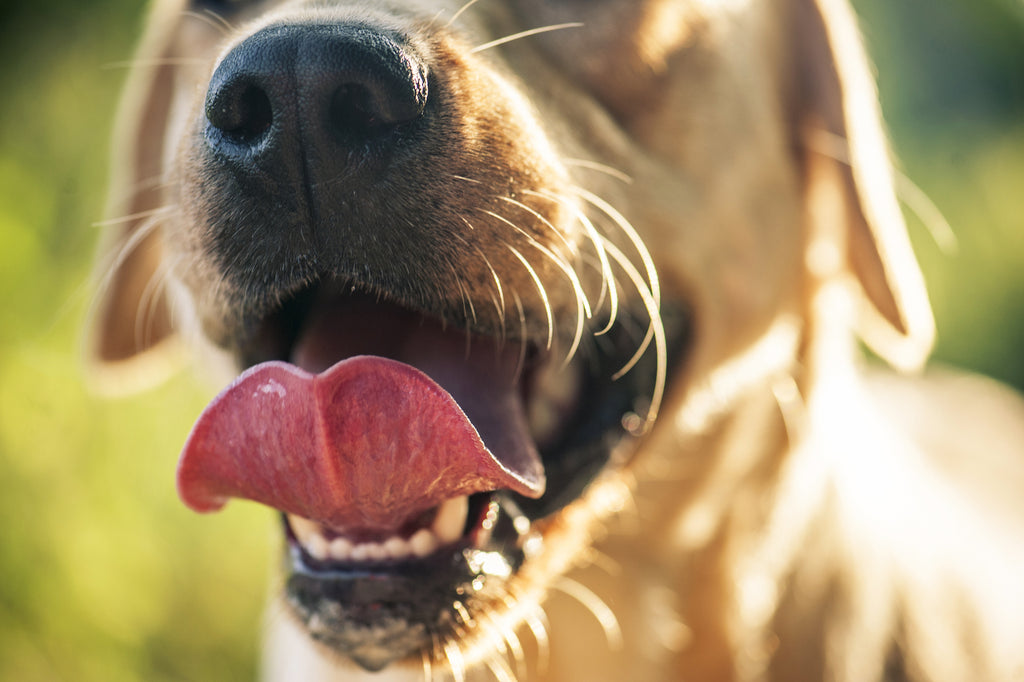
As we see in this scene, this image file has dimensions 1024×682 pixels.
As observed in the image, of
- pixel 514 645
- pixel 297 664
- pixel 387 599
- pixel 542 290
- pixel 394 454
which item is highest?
pixel 542 290

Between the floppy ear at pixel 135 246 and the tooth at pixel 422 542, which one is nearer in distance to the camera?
the tooth at pixel 422 542

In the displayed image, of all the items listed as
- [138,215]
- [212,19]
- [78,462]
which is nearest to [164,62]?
[212,19]

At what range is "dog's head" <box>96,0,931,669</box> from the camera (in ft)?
4.08

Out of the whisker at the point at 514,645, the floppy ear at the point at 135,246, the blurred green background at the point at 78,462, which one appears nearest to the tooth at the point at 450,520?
the whisker at the point at 514,645

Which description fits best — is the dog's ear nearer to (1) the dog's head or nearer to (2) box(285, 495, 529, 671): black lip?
(1) the dog's head

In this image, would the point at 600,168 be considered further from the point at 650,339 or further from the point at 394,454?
the point at 394,454

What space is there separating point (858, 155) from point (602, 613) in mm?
1186

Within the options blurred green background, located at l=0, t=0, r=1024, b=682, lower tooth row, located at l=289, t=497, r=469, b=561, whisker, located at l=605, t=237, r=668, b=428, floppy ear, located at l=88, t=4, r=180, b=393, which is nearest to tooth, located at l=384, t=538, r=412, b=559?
lower tooth row, located at l=289, t=497, r=469, b=561

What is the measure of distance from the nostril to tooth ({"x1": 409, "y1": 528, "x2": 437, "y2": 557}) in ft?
2.14

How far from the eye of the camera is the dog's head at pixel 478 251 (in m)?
1.24

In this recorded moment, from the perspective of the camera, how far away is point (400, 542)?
1393 millimetres

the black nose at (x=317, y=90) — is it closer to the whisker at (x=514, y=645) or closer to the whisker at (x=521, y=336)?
the whisker at (x=521, y=336)

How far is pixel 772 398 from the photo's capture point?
206 cm

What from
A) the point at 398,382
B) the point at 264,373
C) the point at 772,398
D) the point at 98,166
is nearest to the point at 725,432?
the point at 772,398
